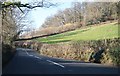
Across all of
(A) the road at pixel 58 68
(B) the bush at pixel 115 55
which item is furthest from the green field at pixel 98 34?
(A) the road at pixel 58 68

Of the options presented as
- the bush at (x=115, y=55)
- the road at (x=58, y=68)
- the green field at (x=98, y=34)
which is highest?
the green field at (x=98, y=34)

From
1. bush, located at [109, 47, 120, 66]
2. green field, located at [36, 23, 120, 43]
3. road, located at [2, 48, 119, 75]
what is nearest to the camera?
road, located at [2, 48, 119, 75]

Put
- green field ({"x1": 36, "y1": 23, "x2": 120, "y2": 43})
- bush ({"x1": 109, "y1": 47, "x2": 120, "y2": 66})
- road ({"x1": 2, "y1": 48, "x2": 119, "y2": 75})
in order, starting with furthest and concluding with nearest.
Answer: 1. green field ({"x1": 36, "y1": 23, "x2": 120, "y2": 43})
2. bush ({"x1": 109, "y1": 47, "x2": 120, "y2": 66})
3. road ({"x1": 2, "y1": 48, "x2": 119, "y2": 75})

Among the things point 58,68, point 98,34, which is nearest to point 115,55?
point 58,68

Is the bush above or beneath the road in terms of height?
above

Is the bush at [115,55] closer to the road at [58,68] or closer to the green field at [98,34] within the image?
the road at [58,68]

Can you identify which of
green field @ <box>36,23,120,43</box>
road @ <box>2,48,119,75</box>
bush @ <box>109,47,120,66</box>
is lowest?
road @ <box>2,48,119,75</box>

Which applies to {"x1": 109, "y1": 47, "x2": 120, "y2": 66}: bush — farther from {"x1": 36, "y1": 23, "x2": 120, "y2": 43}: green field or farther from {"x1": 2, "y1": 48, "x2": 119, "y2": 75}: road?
{"x1": 36, "y1": 23, "x2": 120, "y2": 43}: green field

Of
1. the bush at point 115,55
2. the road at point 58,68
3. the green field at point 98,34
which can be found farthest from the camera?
the green field at point 98,34

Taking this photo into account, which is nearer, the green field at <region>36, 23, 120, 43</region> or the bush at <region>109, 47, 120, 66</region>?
the bush at <region>109, 47, 120, 66</region>

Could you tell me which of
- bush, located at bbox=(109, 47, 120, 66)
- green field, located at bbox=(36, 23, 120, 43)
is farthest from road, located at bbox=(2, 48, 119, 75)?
green field, located at bbox=(36, 23, 120, 43)

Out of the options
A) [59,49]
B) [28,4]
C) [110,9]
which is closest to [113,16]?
[110,9]

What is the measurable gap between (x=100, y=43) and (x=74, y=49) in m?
5.80

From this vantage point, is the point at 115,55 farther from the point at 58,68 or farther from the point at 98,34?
the point at 98,34
